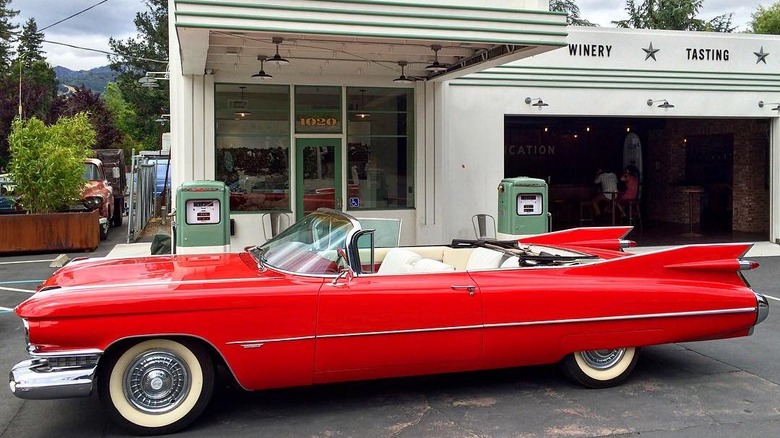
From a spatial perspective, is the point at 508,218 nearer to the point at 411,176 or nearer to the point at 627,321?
the point at 411,176

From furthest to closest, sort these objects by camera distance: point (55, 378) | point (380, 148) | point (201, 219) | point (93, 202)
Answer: point (93, 202), point (380, 148), point (201, 219), point (55, 378)

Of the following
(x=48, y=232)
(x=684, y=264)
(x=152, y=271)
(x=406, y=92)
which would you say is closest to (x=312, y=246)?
(x=152, y=271)

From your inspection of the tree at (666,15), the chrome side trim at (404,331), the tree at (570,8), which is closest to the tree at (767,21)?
the tree at (666,15)

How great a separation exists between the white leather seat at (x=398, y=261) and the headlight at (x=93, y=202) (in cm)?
1171

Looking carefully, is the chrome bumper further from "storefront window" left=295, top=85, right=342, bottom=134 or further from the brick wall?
the brick wall

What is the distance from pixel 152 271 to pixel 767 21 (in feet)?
173

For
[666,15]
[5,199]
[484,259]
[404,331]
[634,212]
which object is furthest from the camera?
[666,15]

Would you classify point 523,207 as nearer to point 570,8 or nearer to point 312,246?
point 312,246

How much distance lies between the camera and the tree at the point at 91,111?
41688mm

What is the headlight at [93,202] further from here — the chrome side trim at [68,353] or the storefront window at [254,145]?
the chrome side trim at [68,353]

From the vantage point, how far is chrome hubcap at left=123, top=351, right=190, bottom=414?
4.25m

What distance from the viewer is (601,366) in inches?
205

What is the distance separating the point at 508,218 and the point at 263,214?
3997 millimetres

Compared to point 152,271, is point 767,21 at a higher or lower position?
higher
